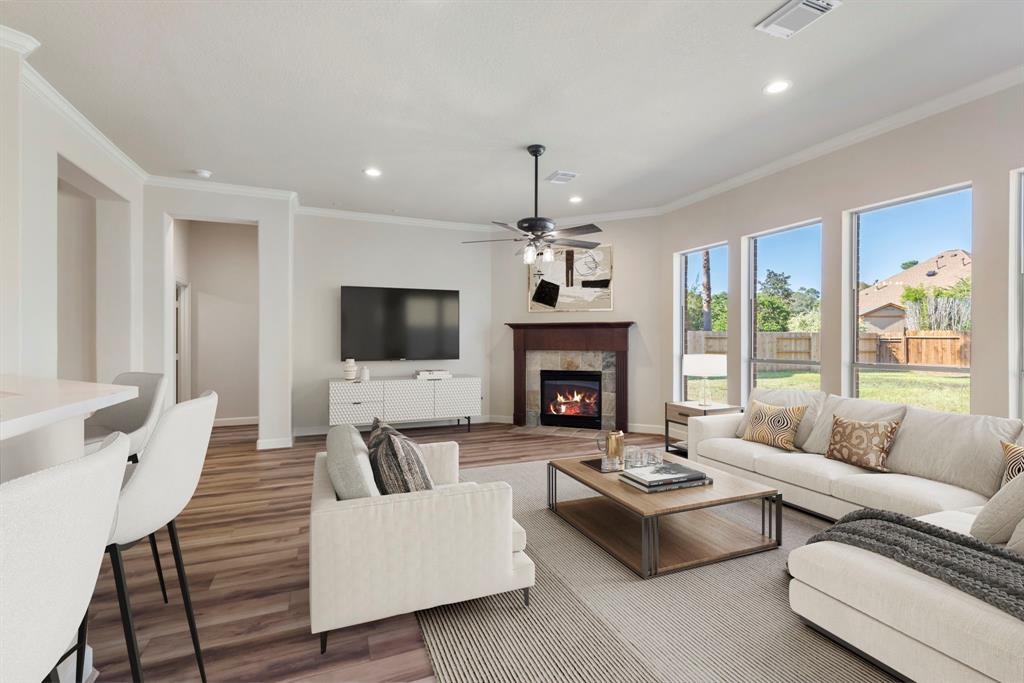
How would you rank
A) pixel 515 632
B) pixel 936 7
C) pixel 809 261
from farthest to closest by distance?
pixel 809 261, pixel 936 7, pixel 515 632

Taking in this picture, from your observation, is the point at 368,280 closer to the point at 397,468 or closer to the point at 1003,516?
the point at 397,468

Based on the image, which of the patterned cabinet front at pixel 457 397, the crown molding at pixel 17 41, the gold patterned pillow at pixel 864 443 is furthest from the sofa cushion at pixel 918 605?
the patterned cabinet front at pixel 457 397

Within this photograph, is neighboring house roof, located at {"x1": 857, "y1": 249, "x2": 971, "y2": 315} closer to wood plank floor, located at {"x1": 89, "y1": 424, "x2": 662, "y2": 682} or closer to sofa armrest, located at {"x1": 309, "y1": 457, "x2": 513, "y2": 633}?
sofa armrest, located at {"x1": 309, "y1": 457, "x2": 513, "y2": 633}

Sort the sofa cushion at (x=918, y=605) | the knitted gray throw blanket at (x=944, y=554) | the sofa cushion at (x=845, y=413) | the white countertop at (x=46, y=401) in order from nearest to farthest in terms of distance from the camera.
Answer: the white countertop at (x=46, y=401)
the sofa cushion at (x=918, y=605)
the knitted gray throw blanket at (x=944, y=554)
the sofa cushion at (x=845, y=413)

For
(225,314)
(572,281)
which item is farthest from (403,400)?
(225,314)

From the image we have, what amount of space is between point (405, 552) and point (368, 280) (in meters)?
4.89

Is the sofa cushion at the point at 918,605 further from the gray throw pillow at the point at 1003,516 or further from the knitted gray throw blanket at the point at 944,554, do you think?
the gray throw pillow at the point at 1003,516

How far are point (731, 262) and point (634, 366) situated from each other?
5.82 feet

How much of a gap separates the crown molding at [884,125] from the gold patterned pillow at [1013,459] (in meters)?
2.21

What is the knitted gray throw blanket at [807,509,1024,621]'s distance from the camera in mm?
1542

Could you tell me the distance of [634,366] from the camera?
6227mm

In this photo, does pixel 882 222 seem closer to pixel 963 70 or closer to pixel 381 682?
pixel 963 70

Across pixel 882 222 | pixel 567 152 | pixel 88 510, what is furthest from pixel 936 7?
pixel 88 510

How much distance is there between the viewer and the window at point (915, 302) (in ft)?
11.0
